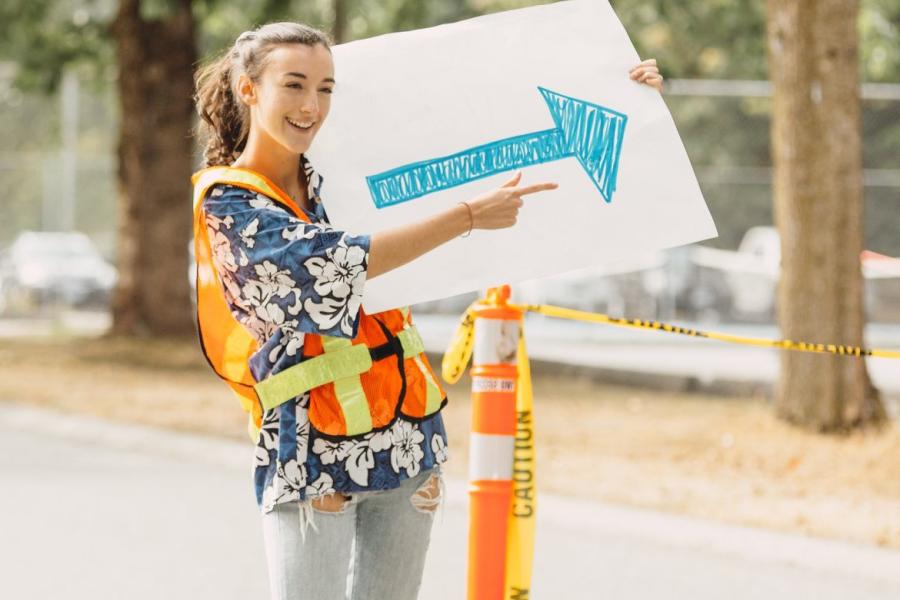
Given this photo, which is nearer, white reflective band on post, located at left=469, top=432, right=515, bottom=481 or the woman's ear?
the woman's ear

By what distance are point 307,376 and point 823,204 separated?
737 centimetres

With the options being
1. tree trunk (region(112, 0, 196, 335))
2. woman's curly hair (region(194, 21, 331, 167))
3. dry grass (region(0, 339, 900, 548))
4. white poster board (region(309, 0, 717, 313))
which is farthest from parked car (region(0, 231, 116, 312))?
woman's curly hair (region(194, 21, 331, 167))

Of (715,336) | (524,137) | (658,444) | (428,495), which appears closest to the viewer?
(428,495)

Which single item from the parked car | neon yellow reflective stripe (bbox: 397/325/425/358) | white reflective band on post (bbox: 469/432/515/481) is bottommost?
white reflective band on post (bbox: 469/432/515/481)

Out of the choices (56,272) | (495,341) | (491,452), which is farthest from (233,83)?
(56,272)

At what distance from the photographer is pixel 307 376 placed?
3.26 metres

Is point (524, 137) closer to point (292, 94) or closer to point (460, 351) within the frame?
point (292, 94)

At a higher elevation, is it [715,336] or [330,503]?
[715,336]

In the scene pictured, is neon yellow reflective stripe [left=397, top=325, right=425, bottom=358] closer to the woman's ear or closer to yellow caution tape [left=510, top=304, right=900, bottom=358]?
the woman's ear

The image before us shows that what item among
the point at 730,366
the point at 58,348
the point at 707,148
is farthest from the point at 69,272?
the point at 730,366

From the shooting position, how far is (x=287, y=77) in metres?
3.27

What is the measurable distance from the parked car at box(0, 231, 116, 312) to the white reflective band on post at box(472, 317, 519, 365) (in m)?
27.5

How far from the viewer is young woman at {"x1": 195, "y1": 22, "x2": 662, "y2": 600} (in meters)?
3.19

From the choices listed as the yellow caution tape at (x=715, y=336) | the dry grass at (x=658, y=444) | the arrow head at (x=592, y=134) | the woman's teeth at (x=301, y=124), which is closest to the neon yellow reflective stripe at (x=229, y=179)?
the woman's teeth at (x=301, y=124)
